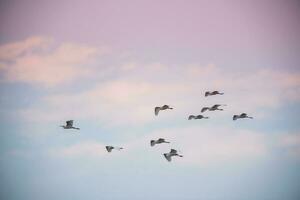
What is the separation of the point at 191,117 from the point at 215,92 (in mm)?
5671

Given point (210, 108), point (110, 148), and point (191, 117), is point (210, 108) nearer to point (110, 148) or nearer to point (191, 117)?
point (191, 117)

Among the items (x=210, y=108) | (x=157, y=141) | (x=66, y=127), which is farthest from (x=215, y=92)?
(x=66, y=127)

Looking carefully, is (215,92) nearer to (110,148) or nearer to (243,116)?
(243,116)

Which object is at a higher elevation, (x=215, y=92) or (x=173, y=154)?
(x=215, y=92)

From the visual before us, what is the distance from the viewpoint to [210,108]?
145125mm

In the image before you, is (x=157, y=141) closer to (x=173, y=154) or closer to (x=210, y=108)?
(x=173, y=154)

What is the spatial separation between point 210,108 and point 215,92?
3.76 m

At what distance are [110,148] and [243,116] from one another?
20.2 meters

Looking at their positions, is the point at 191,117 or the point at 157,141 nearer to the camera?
the point at 157,141

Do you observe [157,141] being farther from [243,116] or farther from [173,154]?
[243,116]

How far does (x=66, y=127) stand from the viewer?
139625 millimetres

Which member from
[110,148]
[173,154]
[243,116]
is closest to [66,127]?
[110,148]

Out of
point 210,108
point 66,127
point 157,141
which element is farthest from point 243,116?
point 66,127

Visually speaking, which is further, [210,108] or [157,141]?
[210,108]
